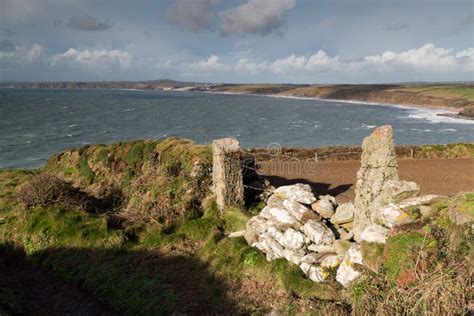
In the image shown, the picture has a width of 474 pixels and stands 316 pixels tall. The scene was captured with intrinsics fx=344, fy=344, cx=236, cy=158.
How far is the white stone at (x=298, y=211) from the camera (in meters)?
13.1

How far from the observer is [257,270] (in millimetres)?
11680

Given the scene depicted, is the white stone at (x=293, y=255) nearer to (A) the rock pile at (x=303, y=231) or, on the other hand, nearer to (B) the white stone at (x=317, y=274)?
(A) the rock pile at (x=303, y=231)

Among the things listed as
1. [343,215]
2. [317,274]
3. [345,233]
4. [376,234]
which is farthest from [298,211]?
[376,234]

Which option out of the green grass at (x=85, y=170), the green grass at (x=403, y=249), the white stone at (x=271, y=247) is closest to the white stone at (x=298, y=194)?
the white stone at (x=271, y=247)

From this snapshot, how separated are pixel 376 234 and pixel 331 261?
5.71 ft

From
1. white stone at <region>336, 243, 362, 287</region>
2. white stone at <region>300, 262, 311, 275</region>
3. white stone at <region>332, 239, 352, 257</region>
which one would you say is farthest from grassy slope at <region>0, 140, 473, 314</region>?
white stone at <region>332, 239, 352, 257</region>

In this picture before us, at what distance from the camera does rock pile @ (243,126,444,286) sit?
1006 centimetres

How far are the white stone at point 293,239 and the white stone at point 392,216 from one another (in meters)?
2.70

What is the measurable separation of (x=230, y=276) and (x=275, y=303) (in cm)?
222

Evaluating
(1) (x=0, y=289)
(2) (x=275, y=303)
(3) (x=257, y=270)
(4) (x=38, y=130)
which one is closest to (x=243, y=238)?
(3) (x=257, y=270)

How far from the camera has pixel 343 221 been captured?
43.0 feet

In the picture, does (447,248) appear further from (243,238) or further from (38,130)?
(38,130)

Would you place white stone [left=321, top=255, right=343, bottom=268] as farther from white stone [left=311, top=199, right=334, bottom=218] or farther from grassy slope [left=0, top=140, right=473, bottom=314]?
white stone [left=311, top=199, right=334, bottom=218]

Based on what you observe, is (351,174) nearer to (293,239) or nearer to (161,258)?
(293,239)
